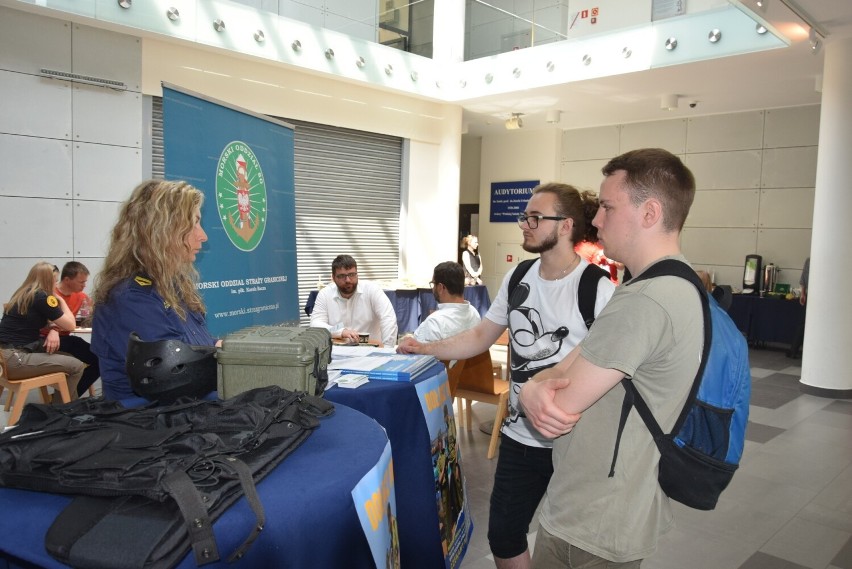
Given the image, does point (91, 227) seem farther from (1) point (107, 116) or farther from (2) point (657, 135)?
(2) point (657, 135)

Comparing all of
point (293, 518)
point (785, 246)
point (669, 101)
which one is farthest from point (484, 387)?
point (785, 246)

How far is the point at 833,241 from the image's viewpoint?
21.0ft

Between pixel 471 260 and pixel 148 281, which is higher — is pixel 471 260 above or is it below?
below

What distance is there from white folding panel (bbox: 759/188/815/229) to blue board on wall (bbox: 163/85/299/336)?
8401mm

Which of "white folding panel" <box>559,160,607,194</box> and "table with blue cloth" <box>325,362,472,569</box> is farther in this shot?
"white folding panel" <box>559,160,607,194</box>

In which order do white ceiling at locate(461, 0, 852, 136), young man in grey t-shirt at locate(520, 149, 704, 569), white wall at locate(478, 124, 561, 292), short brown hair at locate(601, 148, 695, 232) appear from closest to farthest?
1. young man in grey t-shirt at locate(520, 149, 704, 569)
2. short brown hair at locate(601, 148, 695, 232)
3. white ceiling at locate(461, 0, 852, 136)
4. white wall at locate(478, 124, 561, 292)

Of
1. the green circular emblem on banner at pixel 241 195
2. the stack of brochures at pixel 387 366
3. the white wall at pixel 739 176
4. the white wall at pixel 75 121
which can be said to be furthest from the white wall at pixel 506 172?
the stack of brochures at pixel 387 366

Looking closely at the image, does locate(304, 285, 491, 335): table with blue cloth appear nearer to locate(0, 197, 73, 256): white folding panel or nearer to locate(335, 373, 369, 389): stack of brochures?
locate(0, 197, 73, 256): white folding panel

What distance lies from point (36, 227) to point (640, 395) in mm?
6926

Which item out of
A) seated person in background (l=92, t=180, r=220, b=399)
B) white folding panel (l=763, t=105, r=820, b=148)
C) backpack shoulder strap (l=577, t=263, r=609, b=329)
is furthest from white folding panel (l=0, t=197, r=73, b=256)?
white folding panel (l=763, t=105, r=820, b=148)

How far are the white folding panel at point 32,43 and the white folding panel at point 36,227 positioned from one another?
1360 mm

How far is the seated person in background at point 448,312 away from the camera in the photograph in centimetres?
376

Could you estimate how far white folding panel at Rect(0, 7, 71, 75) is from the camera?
6266 mm

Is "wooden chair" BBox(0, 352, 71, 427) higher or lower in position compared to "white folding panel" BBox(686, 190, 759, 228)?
lower
